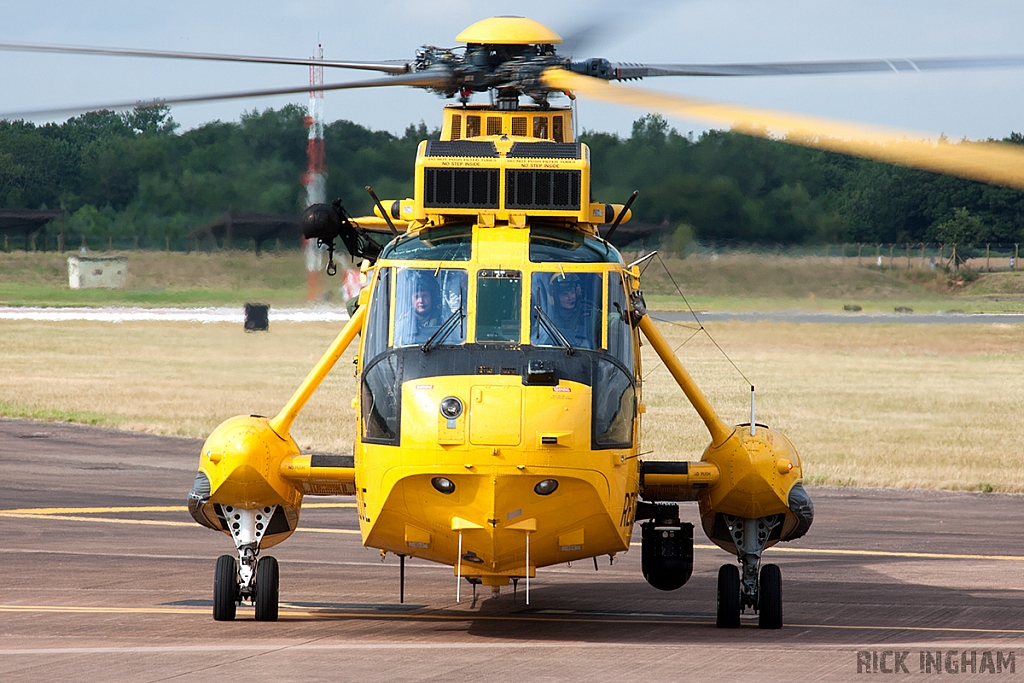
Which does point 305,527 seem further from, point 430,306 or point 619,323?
point 619,323

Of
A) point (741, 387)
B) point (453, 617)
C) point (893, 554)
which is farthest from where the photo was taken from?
point (741, 387)

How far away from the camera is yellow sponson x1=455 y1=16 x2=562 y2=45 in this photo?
11961 mm

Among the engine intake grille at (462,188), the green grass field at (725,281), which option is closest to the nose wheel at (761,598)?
the engine intake grille at (462,188)

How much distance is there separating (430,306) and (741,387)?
27.2 meters

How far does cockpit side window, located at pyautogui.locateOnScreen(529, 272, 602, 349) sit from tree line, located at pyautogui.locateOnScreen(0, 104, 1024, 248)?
7884 mm

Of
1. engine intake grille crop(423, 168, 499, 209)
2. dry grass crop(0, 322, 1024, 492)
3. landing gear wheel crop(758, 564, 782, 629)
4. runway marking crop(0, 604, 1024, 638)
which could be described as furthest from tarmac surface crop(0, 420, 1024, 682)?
dry grass crop(0, 322, 1024, 492)

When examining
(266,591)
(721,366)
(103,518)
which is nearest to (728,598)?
(266,591)

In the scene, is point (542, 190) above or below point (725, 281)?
above

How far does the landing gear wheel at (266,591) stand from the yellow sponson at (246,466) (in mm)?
440

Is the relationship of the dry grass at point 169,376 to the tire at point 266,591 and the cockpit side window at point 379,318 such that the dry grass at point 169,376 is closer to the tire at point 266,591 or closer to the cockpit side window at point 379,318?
the tire at point 266,591

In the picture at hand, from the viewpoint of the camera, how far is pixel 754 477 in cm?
1236

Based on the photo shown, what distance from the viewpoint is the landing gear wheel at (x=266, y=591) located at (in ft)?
39.5

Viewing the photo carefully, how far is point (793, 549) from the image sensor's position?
17484 millimetres

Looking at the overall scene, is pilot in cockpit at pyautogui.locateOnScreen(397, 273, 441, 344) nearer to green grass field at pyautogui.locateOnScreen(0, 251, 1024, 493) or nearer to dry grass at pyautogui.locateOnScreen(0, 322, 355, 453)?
green grass field at pyautogui.locateOnScreen(0, 251, 1024, 493)
